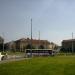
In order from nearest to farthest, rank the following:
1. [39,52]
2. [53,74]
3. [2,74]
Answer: [53,74] → [2,74] → [39,52]

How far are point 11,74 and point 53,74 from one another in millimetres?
3595

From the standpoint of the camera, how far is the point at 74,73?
68.9 ft

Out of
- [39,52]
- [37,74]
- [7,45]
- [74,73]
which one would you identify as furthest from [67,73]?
[7,45]

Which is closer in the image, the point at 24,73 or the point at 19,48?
the point at 24,73

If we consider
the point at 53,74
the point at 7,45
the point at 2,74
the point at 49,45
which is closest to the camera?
the point at 53,74

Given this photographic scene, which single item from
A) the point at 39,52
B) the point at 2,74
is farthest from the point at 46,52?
the point at 2,74

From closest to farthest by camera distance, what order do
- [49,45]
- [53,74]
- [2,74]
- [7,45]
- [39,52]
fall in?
[53,74], [2,74], [39,52], [7,45], [49,45]

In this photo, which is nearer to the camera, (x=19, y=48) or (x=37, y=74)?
(x=37, y=74)

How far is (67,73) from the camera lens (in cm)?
2130

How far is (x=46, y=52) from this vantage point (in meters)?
84.3

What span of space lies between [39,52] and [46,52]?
8.21ft

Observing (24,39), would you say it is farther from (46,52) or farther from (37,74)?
(37,74)

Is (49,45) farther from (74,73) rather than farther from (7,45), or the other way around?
(74,73)

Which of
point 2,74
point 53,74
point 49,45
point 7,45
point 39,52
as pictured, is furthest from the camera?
point 49,45
